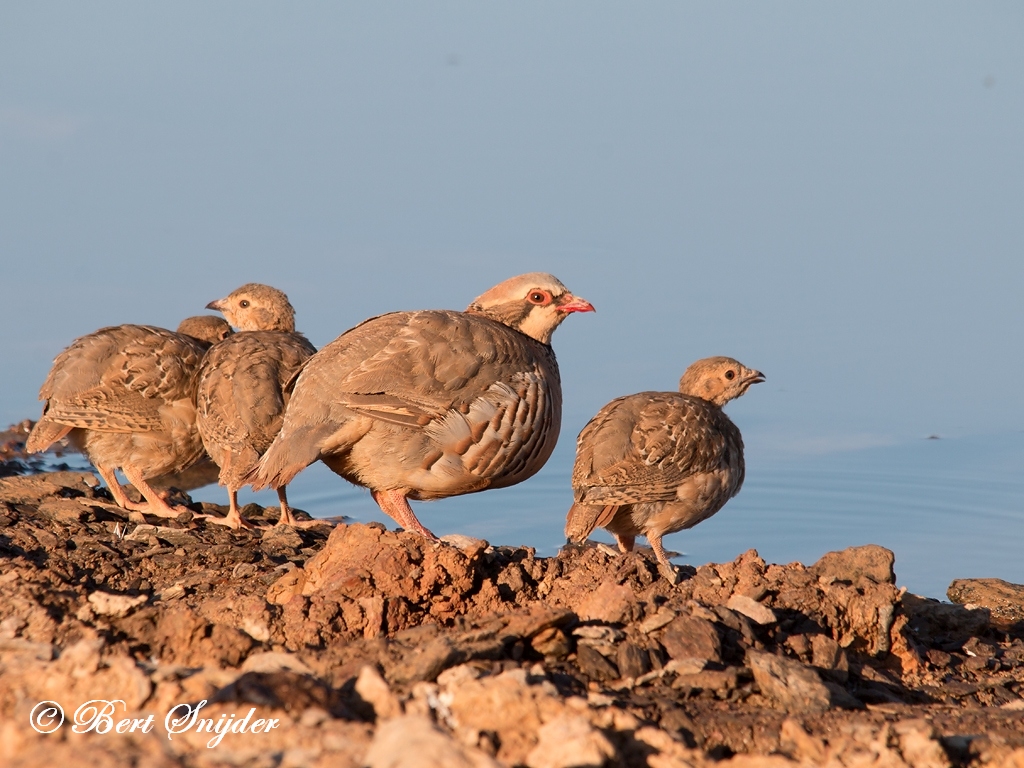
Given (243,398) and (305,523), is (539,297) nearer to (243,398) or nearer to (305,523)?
(243,398)

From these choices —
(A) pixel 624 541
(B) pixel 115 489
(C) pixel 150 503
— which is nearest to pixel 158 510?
(C) pixel 150 503

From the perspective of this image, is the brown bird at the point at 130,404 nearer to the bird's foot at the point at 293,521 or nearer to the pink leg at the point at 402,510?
the bird's foot at the point at 293,521

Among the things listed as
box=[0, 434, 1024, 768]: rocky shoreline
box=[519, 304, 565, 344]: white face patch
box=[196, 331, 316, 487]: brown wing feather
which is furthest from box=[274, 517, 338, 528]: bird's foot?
box=[519, 304, 565, 344]: white face patch

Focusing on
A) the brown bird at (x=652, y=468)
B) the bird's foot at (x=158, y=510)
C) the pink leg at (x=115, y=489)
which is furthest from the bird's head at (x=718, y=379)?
the pink leg at (x=115, y=489)

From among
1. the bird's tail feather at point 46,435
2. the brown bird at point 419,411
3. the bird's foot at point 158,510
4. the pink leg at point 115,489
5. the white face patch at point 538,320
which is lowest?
the bird's foot at point 158,510

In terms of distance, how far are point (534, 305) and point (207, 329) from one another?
12.1 feet

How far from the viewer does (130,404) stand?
32.9 ft

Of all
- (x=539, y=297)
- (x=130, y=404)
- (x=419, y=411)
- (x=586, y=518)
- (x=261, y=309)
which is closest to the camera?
(x=419, y=411)

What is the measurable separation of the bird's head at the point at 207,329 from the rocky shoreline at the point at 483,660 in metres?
3.71

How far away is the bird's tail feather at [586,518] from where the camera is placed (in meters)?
9.21

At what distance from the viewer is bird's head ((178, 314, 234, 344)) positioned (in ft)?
37.6

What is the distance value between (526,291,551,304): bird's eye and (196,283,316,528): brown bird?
1.72 m

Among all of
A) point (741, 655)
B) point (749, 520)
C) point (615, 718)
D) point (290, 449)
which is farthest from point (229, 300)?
point (615, 718)

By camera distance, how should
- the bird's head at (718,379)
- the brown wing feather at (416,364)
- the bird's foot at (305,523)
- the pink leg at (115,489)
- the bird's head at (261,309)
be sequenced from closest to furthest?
1. the brown wing feather at (416,364)
2. the bird's foot at (305,523)
3. the pink leg at (115,489)
4. the bird's head at (718,379)
5. the bird's head at (261,309)
